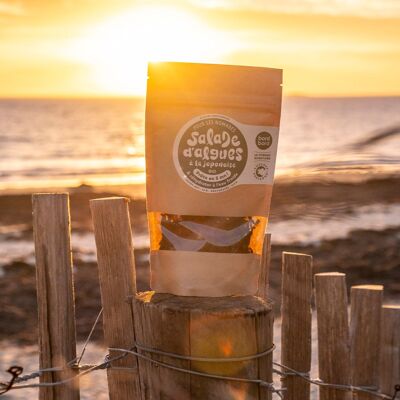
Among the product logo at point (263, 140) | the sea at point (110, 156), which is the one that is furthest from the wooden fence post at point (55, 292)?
the sea at point (110, 156)

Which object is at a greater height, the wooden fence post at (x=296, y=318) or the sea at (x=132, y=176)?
the wooden fence post at (x=296, y=318)

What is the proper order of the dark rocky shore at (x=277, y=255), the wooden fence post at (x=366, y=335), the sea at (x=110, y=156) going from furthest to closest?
the dark rocky shore at (x=277, y=255), the sea at (x=110, y=156), the wooden fence post at (x=366, y=335)

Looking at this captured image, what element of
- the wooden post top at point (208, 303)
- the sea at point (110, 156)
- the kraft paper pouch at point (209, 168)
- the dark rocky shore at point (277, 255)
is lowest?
the dark rocky shore at point (277, 255)

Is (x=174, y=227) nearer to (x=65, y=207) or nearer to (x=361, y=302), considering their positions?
(x=65, y=207)

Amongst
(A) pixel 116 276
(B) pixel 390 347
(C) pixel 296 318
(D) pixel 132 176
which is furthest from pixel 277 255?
(D) pixel 132 176

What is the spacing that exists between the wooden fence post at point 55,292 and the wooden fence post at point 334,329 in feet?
2.54

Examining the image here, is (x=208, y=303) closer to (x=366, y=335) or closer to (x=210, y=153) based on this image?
(x=210, y=153)

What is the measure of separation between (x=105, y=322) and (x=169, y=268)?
33 centimetres

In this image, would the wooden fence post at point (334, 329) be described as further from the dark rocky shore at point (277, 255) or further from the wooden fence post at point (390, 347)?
the dark rocky shore at point (277, 255)

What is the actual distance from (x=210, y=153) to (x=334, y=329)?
0.79 meters

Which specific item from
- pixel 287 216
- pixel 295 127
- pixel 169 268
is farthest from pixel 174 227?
pixel 295 127

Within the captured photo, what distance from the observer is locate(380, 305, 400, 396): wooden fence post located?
217 centimetres

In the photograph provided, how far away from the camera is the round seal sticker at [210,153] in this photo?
1883mm

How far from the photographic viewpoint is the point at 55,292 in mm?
2137
